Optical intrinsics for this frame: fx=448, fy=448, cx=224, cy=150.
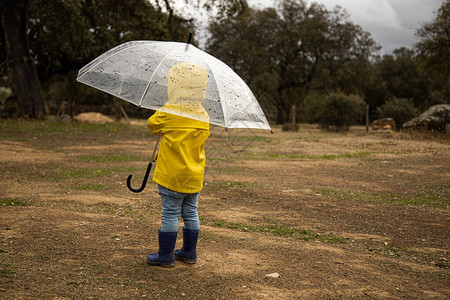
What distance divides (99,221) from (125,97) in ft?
6.02

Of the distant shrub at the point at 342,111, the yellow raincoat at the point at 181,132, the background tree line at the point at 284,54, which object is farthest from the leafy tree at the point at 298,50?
the yellow raincoat at the point at 181,132

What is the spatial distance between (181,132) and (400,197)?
16.5 ft

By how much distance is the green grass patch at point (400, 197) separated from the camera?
6.94 meters

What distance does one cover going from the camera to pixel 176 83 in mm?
3691

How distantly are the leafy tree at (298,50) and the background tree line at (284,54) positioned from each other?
3.3 inches

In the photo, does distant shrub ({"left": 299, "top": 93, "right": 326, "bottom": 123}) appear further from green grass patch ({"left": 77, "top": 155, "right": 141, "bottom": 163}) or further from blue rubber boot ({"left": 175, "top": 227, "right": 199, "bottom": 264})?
blue rubber boot ({"left": 175, "top": 227, "right": 199, "bottom": 264})

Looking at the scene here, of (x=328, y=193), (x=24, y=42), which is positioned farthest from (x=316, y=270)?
(x=24, y=42)

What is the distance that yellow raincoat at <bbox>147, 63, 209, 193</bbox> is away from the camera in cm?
361

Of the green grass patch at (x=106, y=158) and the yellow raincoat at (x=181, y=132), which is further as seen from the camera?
the green grass patch at (x=106, y=158)

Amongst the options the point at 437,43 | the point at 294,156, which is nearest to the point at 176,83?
the point at 294,156

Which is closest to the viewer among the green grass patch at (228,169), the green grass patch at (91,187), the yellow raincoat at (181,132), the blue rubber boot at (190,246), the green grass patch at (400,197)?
the yellow raincoat at (181,132)

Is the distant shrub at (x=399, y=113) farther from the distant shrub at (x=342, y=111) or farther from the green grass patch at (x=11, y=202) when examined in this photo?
the green grass patch at (x=11, y=202)

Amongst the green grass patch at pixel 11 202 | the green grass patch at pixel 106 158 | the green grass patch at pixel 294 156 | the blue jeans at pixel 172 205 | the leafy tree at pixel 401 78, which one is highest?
the leafy tree at pixel 401 78

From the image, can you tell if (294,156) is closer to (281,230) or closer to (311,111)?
(281,230)
